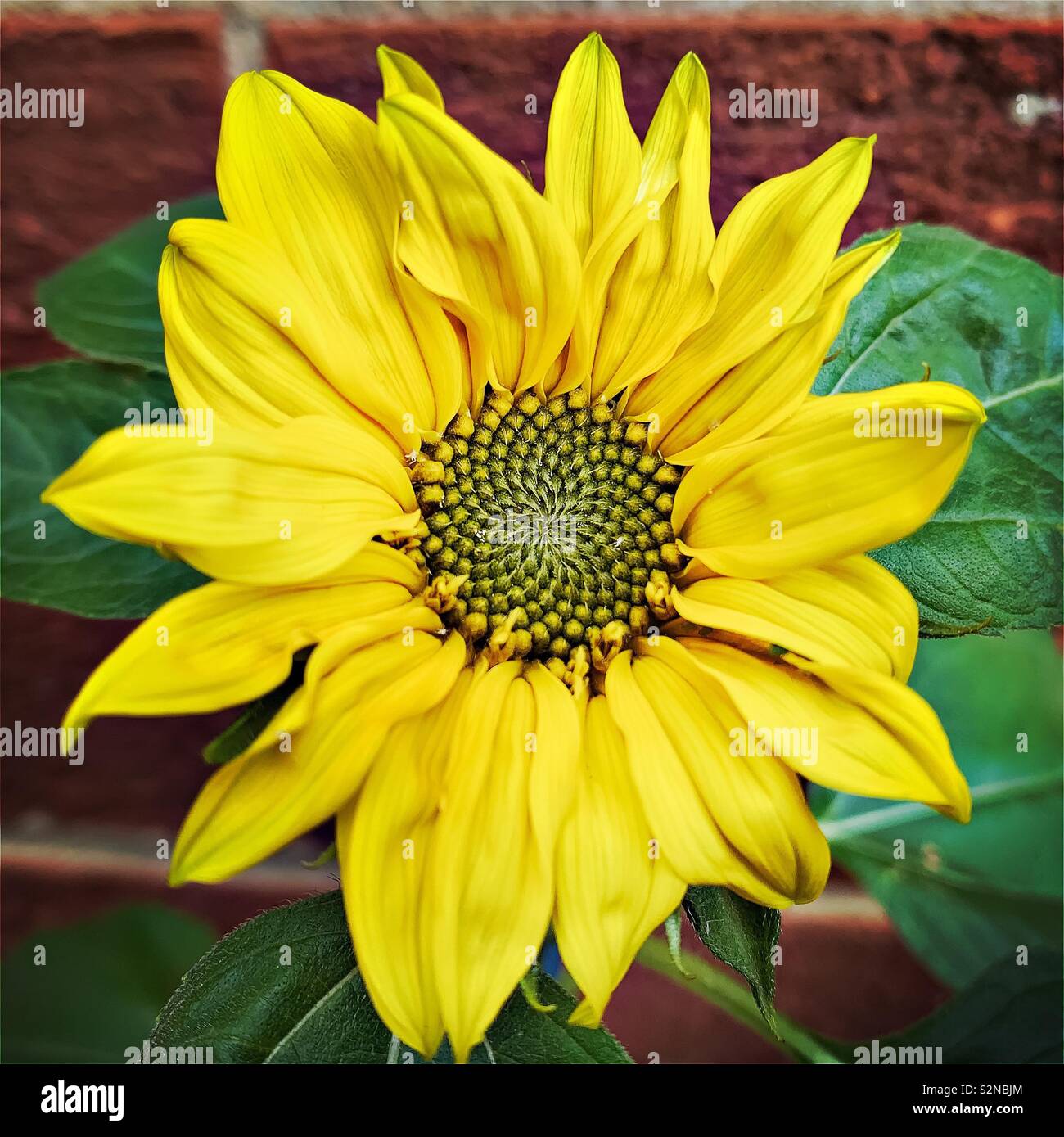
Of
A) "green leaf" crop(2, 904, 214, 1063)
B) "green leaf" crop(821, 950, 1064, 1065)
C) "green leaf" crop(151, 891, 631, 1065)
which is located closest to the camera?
"green leaf" crop(151, 891, 631, 1065)

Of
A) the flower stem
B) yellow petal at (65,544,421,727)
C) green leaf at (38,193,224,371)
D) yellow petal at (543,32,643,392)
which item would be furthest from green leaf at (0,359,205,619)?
the flower stem

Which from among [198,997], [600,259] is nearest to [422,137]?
[600,259]

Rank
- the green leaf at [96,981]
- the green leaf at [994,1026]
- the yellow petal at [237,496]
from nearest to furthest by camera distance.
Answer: the yellow petal at [237,496] → the green leaf at [994,1026] → the green leaf at [96,981]

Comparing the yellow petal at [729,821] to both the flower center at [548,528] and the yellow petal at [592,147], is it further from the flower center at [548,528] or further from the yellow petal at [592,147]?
the yellow petal at [592,147]

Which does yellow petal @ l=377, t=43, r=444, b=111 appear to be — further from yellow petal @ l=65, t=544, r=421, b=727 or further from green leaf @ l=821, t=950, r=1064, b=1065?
green leaf @ l=821, t=950, r=1064, b=1065

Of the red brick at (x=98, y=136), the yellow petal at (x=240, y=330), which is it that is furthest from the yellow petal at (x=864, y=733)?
the red brick at (x=98, y=136)

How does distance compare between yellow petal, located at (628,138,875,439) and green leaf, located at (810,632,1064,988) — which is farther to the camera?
green leaf, located at (810,632,1064,988)
